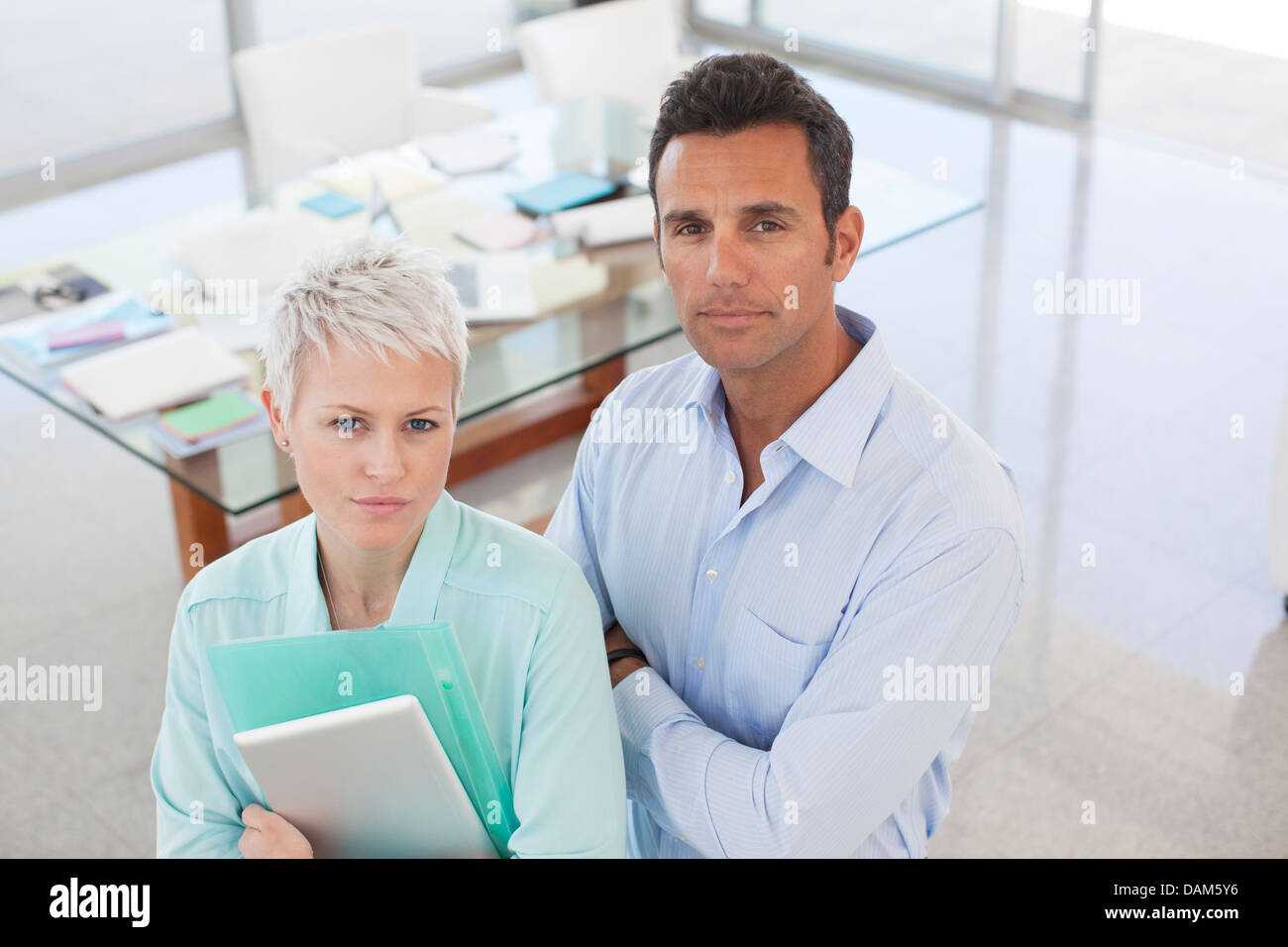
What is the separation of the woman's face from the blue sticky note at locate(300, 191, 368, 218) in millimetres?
3012

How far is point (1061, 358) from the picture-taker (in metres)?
5.27

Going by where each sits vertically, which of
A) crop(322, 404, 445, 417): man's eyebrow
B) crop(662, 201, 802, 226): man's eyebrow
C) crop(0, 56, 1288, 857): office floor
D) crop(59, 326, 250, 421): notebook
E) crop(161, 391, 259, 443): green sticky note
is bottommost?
crop(0, 56, 1288, 857): office floor

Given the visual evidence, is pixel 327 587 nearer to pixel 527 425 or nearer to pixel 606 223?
pixel 606 223

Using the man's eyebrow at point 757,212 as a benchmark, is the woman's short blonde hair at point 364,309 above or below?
below

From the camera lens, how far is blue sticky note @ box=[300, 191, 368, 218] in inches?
173

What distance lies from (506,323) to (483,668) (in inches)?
93.1

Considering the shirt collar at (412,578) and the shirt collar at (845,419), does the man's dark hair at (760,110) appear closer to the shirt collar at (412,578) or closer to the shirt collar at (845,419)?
the shirt collar at (845,419)

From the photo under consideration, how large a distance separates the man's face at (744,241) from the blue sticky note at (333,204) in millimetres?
2902

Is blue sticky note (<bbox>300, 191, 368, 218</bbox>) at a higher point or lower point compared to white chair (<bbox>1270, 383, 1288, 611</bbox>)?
higher

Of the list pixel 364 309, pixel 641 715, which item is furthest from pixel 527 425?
pixel 364 309

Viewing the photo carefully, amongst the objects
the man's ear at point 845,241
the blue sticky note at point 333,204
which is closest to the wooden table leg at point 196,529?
the blue sticky note at point 333,204

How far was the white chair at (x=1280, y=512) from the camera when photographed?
3797mm

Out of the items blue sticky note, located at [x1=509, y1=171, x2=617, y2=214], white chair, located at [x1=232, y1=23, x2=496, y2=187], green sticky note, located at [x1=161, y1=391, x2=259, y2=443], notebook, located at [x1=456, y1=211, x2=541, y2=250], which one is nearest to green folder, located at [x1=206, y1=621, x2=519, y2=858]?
green sticky note, located at [x1=161, y1=391, x2=259, y2=443]

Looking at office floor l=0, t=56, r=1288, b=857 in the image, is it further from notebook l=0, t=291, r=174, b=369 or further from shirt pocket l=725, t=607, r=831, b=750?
shirt pocket l=725, t=607, r=831, b=750
